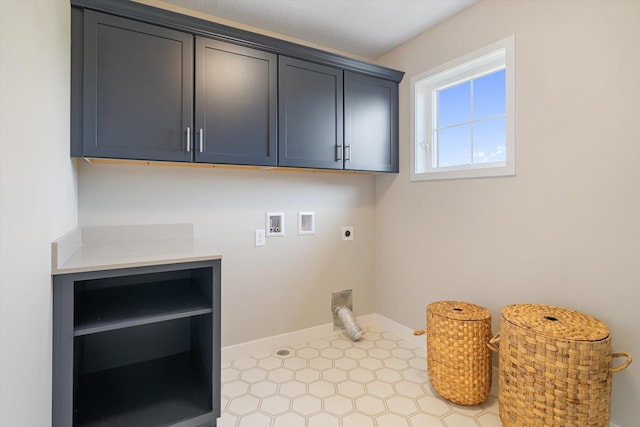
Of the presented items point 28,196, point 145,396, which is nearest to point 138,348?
point 145,396

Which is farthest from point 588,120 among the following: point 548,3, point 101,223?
point 101,223

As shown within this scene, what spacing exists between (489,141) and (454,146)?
0.28 m

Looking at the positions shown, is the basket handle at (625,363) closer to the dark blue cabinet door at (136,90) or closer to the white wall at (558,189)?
the white wall at (558,189)

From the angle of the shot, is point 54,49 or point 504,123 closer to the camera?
point 54,49

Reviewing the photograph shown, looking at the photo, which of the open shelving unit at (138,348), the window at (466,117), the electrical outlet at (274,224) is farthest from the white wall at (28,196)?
the window at (466,117)

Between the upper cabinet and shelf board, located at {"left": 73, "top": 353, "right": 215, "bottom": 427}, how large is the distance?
119cm

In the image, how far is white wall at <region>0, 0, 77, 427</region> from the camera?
0.76m

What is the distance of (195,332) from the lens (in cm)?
189

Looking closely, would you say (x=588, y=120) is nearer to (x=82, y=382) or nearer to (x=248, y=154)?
(x=248, y=154)

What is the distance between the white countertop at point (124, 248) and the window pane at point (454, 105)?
6.18 ft

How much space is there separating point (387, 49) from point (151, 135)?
6.60ft

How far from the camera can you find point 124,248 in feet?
5.55

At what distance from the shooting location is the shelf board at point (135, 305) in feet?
4.40

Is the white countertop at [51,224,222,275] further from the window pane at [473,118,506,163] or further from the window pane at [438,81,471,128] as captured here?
the window pane at [438,81,471,128]
